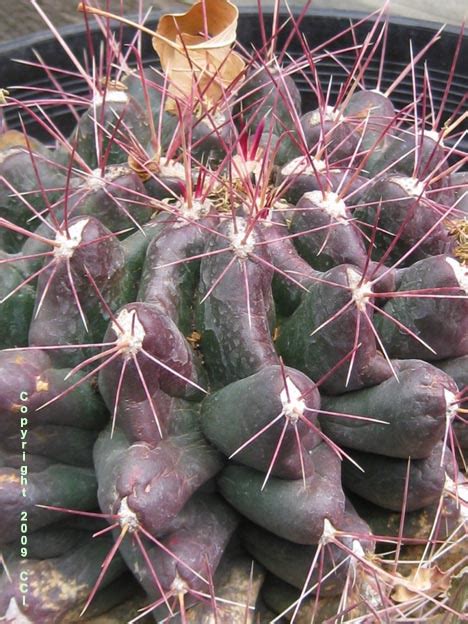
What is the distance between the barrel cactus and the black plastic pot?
753mm

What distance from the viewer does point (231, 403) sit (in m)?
0.75

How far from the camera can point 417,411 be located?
76cm

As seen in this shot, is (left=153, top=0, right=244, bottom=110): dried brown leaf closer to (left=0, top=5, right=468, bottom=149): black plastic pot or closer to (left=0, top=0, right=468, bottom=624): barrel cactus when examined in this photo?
(left=0, top=0, right=468, bottom=624): barrel cactus

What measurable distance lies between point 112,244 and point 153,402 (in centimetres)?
19

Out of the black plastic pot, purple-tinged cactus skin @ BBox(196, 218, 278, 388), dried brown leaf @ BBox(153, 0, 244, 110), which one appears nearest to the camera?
purple-tinged cactus skin @ BBox(196, 218, 278, 388)

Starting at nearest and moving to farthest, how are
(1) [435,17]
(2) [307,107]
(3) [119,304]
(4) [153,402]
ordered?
(4) [153,402] < (3) [119,304] < (2) [307,107] < (1) [435,17]

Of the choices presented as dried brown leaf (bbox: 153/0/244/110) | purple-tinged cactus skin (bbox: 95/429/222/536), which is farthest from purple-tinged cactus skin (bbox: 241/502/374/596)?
dried brown leaf (bbox: 153/0/244/110)

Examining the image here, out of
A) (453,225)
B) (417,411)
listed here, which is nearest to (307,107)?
(453,225)

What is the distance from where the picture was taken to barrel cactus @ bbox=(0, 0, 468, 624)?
2.44ft

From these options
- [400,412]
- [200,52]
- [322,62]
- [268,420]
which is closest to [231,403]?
[268,420]

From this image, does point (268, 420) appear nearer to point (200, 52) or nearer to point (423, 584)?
point (423, 584)

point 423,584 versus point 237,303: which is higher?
point 237,303

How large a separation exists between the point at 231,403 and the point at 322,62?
1.21m

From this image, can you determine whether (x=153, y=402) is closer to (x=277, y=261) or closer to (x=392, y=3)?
(x=277, y=261)
